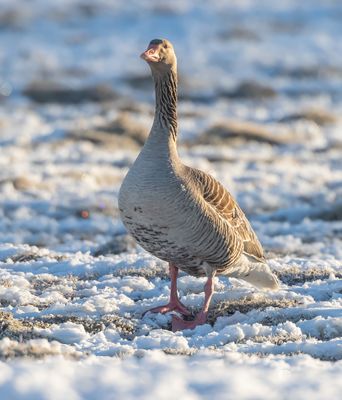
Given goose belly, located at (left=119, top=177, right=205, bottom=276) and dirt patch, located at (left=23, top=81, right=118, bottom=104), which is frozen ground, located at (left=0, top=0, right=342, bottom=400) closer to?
dirt patch, located at (left=23, top=81, right=118, bottom=104)

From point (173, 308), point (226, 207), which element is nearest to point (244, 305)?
point (173, 308)

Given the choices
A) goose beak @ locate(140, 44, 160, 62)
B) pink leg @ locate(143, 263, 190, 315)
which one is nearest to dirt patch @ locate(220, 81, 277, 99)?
pink leg @ locate(143, 263, 190, 315)

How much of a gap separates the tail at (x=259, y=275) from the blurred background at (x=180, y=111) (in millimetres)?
5397

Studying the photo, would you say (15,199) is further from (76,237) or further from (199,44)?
(199,44)

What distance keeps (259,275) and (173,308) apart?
4.67 feet

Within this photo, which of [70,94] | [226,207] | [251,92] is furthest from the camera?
[251,92]

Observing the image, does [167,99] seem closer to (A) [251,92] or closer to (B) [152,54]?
(B) [152,54]

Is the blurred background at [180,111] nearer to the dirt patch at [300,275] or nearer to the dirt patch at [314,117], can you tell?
the dirt patch at [314,117]

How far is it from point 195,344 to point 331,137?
97.2ft

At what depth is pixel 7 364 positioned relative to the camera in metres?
7.96

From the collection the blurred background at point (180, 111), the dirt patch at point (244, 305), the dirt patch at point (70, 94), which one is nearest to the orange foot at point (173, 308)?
the dirt patch at point (244, 305)

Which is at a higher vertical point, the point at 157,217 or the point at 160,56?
the point at 160,56

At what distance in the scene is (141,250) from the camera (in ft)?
59.8

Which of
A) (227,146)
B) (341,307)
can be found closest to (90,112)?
(227,146)
